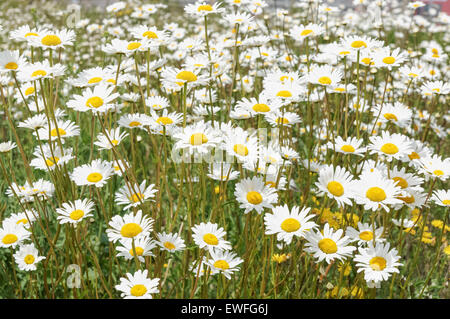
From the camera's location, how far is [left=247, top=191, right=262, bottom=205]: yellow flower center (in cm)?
104

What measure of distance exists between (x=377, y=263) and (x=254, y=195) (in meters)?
0.40

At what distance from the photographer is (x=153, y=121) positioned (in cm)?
122

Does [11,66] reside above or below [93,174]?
above

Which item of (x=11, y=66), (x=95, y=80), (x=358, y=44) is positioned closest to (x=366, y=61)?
(x=358, y=44)

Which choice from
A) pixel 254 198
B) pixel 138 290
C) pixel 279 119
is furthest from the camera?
pixel 279 119

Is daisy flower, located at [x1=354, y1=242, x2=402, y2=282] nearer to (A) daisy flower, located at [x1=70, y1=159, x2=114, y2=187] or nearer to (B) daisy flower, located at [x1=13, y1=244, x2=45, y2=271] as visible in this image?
(A) daisy flower, located at [x1=70, y1=159, x2=114, y2=187]

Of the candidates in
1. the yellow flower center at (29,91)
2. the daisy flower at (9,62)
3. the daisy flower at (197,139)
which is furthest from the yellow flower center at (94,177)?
the yellow flower center at (29,91)

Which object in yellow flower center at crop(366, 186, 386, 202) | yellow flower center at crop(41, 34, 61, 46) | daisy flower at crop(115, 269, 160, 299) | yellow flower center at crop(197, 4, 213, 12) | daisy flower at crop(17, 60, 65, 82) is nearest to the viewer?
daisy flower at crop(115, 269, 160, 299)

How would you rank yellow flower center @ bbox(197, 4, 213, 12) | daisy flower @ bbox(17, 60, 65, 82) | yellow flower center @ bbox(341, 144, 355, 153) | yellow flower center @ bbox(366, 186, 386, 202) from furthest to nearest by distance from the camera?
yellow flower center @ bbox(197, 4, 213, 12) < yellow flower center @ bbox(341, 144, 355, 153) < daisy flower @ bbox(17, 60, 65, 82) < yellow flower center @ bbox(366, 186, 386, 202)

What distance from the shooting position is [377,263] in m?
1.06

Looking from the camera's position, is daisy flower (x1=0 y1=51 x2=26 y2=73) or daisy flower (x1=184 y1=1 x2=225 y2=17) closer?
daisy flower (x1=0 y1=51 x2=26 y2=73)

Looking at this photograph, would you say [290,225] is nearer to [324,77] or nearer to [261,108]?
[261,108]

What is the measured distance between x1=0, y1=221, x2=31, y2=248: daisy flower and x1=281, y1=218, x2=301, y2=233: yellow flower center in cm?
81

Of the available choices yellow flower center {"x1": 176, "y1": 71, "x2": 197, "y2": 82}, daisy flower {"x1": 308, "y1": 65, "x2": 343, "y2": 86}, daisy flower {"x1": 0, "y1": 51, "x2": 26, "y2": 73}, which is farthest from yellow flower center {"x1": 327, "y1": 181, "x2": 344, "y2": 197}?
daisy flower {"x1": 0, "y1": 51, "x2": 26, "y2": 73}
